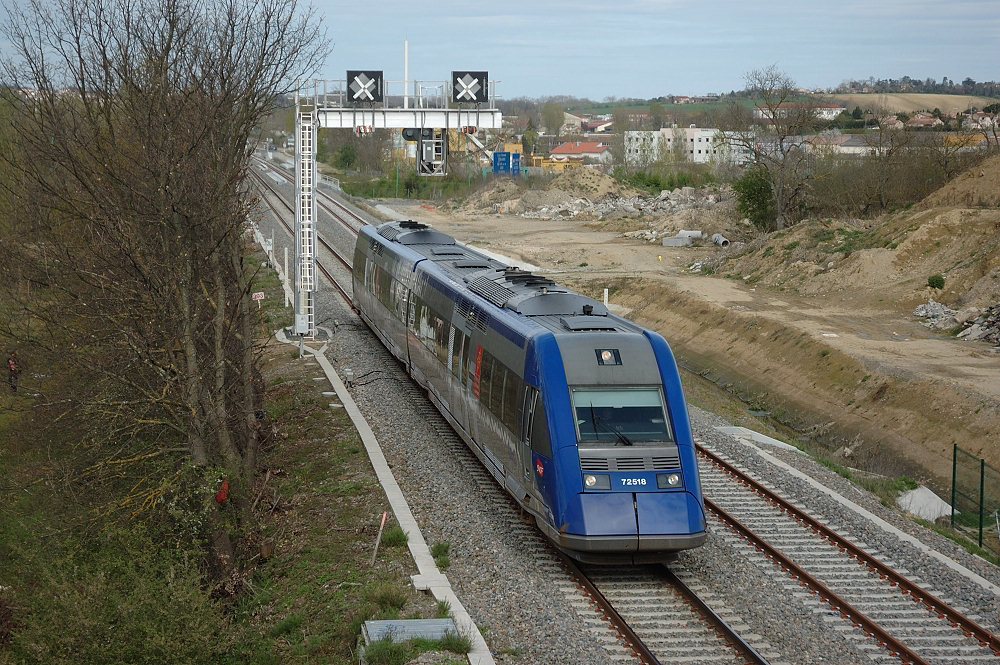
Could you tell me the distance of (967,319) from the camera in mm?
35812

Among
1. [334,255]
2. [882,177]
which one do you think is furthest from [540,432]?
[882,177]

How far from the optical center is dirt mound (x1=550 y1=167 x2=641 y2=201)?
284ft

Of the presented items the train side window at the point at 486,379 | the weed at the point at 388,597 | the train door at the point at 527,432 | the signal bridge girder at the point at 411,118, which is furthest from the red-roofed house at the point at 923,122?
the weed at the point at 388,597

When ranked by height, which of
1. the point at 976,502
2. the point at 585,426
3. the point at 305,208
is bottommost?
the point at 976,502

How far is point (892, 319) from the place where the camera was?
38281 mm

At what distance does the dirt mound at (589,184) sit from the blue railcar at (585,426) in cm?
7000

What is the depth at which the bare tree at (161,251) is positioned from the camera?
55.9 ft

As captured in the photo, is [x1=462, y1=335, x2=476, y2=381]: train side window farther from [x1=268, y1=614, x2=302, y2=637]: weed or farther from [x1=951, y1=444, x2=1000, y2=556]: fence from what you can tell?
[x1=951, y1=444, x2=1000, y2=556]: fence

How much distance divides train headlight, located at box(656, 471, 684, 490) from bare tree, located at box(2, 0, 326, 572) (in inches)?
281

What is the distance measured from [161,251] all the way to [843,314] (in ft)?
94.2

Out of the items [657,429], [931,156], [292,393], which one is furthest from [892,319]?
[657,429]

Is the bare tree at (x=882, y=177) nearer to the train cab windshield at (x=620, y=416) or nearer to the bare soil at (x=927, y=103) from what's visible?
the train cab windshield at (x=620, y=416)

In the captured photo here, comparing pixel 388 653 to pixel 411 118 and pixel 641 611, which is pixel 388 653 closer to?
pixel 641 611

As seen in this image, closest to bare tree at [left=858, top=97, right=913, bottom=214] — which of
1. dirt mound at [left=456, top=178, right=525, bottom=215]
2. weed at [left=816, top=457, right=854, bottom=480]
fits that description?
dirt mound at [left=456, top=178, right=525, bottom=215]
